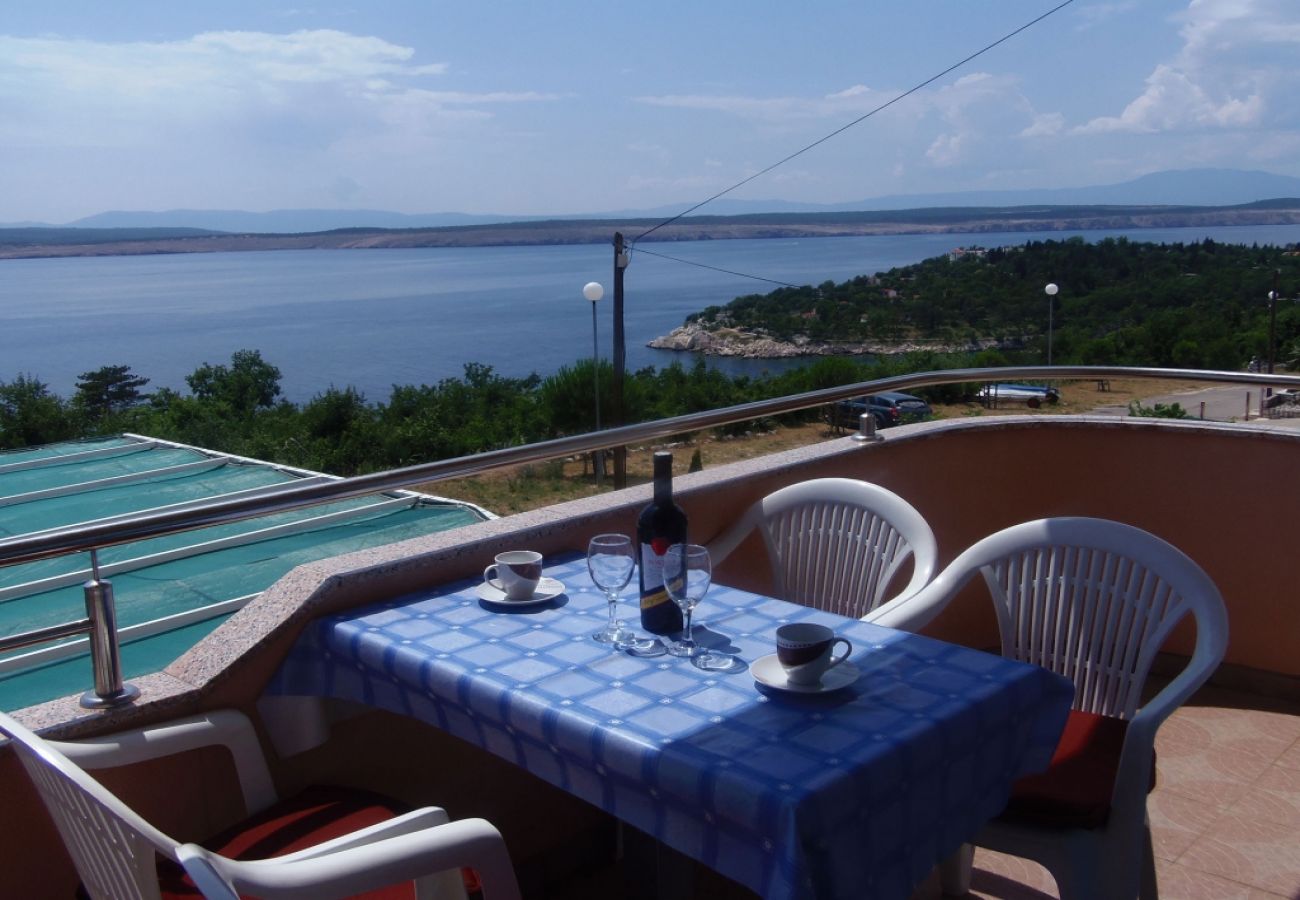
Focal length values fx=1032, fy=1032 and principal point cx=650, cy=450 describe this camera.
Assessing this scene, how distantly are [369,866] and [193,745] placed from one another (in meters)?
0.71

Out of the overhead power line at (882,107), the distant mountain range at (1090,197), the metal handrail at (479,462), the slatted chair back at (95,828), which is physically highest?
the distant mountain range at (1090,197)

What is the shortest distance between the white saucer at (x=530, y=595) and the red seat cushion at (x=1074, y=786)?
2.98 ft

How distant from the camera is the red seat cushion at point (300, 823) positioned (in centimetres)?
170

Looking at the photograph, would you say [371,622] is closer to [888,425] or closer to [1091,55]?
[888,425]

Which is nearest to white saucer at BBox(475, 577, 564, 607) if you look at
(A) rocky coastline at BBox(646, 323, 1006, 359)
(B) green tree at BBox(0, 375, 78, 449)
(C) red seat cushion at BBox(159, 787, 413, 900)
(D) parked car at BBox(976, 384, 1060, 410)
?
(C) red seat cushion at BBox(159, 787, 413, 900)

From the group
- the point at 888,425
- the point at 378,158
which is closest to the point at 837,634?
the point at 888,425

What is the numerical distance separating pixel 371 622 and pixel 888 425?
7.39ft

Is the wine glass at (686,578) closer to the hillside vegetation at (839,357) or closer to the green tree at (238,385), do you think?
the hillside vegetation at (839,357)

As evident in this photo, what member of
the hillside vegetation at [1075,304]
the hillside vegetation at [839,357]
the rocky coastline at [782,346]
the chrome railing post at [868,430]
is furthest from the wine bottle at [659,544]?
the rocky coastline at [782,346]

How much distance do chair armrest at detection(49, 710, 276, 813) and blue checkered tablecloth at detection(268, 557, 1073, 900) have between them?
0.12 meters

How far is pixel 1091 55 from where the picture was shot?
8.95 metres

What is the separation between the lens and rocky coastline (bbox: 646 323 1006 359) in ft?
63.9

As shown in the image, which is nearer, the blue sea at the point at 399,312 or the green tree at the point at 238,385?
the green tree at the point at 238,385

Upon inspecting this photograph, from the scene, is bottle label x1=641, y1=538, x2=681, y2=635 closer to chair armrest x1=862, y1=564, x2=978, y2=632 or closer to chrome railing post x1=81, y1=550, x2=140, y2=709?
chair armrest x1=862, y1=564, x2=978, y2=632
